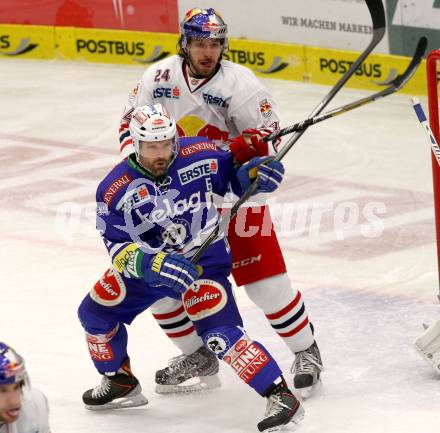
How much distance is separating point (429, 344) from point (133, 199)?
125 cm

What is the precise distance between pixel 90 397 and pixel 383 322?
4.45ft

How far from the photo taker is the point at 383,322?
5.69m

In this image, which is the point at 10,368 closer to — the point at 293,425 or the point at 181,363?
the point at 293,425

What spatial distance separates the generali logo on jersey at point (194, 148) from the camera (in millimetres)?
4758

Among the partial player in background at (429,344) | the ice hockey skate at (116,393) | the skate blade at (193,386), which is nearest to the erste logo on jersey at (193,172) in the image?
the ice hockey skate at (116,393)

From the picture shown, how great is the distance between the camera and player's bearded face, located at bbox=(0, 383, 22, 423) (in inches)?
128

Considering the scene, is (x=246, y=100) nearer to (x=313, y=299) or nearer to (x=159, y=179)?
(x=159, y=179)

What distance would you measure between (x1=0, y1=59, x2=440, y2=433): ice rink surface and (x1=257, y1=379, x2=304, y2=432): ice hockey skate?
0.10 meters

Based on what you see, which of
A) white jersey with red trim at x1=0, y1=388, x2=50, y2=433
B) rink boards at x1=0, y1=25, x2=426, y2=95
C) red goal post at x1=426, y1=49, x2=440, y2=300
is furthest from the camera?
rink boards at x1=0, y1=25, x2=426, y2=95

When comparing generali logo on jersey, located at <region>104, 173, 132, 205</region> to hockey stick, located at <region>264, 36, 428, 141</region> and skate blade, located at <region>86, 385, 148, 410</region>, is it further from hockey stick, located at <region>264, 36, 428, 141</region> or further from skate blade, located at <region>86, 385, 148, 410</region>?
skate blade, located at <region>86, 385, 148, 410</region>

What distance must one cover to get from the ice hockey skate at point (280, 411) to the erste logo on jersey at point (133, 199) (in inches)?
30.6

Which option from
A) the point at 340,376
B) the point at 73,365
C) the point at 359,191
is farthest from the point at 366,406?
the point at 359,191

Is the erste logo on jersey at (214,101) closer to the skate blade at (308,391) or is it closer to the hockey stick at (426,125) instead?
the hockey stick at (426,125)

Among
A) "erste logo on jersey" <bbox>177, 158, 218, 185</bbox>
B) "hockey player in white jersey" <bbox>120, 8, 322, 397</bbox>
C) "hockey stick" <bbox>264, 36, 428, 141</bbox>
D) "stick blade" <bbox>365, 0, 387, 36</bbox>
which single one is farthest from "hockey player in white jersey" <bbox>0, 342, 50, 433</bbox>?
"stick blade" <bbox>365, 0, 387, 36</bbox>
